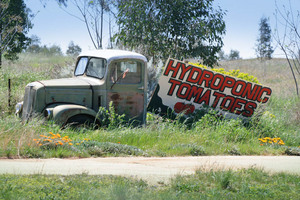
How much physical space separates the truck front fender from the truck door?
818mm

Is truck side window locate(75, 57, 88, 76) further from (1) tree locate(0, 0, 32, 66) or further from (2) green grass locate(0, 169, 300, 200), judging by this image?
(1) tree locate(0, 0, 32, 66)

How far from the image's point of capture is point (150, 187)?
524cm

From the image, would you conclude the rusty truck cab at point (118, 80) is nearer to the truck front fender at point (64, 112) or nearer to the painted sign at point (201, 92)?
the truck front fender at point (64, 112)

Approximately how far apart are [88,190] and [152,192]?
2.60 feet

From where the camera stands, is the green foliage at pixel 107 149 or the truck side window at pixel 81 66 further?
the truck side window at pixel 81 66

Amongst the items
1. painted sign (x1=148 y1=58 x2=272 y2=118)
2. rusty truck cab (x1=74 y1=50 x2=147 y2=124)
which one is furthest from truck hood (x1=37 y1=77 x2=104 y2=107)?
painted sign (x1=148 y1=58 x2=272 y2=118)

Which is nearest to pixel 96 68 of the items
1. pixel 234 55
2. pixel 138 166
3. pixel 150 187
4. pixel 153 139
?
pixel 153 139

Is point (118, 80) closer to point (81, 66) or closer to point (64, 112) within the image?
point (81, 66)

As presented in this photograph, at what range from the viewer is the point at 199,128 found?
34.7 ft

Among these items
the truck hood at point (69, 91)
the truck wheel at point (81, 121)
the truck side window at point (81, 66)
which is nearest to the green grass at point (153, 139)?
the truck wheel at point (81, 121)

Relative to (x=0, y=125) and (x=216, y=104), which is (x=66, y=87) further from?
(x=216, y=104)

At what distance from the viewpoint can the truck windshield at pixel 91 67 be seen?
1006cm

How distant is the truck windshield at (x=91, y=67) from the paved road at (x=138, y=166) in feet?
10.5

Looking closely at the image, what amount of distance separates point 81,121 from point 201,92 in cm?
437
